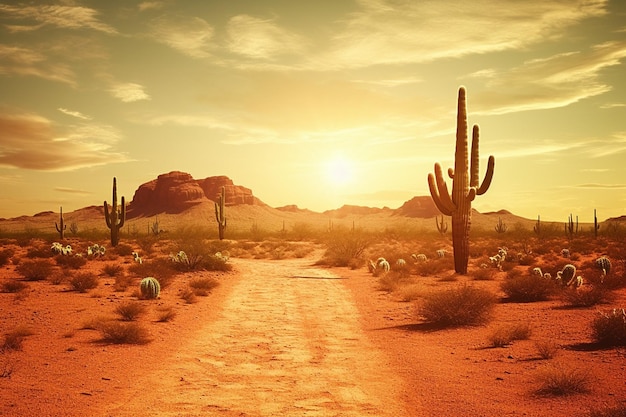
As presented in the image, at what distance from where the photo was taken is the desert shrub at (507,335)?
9.41 m

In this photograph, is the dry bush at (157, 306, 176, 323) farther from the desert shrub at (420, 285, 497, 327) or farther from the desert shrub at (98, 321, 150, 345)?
the desert shrub at (420, 285, 497, 327)

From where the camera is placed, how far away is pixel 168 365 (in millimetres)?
8352

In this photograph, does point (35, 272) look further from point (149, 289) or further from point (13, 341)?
point (13, 341)

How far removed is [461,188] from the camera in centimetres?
2097

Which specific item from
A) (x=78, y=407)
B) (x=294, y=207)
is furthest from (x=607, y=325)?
(x=294, y=207)

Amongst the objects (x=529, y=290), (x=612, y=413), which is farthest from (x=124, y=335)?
(x=529, y=290)

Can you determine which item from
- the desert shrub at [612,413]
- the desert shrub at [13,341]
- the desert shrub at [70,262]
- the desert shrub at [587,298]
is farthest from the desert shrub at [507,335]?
the desert shrub at [70,262]

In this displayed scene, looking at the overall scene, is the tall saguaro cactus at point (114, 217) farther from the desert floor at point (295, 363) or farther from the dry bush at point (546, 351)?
the dry bush at point (546, 351)

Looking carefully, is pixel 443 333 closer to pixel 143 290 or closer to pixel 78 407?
pixel 78 407

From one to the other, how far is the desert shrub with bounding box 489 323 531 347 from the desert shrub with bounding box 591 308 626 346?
1.26 m

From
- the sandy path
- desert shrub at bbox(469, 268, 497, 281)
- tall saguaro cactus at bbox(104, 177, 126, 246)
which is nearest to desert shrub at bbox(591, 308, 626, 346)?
the sandy path

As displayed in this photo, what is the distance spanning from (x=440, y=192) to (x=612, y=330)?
1260cm

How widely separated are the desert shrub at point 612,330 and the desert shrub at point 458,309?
2.85m

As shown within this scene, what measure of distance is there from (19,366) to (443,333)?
8.34 m
